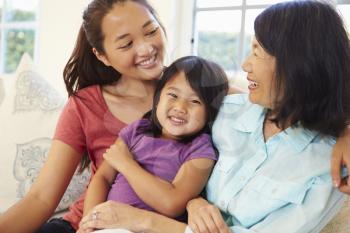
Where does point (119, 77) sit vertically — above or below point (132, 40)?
below

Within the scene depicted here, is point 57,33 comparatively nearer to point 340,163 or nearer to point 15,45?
point 15,45

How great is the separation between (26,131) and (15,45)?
4.18 ft

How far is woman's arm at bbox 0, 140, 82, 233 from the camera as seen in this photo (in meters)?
1.08

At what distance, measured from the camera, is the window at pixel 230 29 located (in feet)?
3.75

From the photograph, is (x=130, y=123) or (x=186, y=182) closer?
(x=186, y=182)


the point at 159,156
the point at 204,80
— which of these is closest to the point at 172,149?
the point at 159,156

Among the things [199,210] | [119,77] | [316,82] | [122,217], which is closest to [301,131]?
[316,82]

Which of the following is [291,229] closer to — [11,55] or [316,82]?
[316,82]

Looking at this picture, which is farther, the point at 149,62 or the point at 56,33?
the point at 56,33

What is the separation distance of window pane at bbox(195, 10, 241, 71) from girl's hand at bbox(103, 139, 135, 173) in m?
0.31

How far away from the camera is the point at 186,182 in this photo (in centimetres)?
93

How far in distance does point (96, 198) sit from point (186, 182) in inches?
9.5

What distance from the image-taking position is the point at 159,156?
1001mm

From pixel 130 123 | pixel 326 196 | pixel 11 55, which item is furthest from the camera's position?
pixel 11 55
